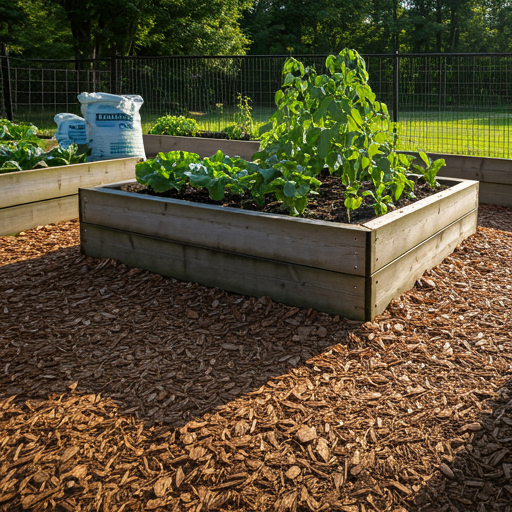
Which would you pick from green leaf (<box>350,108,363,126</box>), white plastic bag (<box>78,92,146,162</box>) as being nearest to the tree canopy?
white plastic bag (<box>78,92,146,162</box>)

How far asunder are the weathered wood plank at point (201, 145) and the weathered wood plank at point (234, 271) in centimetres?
408

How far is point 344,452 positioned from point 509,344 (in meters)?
1.37

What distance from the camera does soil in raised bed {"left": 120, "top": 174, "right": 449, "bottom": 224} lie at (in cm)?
381

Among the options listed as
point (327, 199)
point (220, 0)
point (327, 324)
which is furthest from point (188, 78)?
point (220, 0)

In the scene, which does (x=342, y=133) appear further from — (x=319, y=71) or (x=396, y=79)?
(x=319, y=71)

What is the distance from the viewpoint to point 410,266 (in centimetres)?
371

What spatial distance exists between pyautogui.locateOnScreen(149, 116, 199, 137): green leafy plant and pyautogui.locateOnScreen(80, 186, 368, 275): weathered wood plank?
5.25m

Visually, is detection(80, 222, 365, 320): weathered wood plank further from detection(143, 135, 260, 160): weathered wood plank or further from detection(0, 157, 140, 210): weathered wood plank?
detection(143, 135, 260, 160): weathered wood plank

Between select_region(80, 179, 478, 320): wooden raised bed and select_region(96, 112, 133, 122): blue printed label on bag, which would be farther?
select_region(96, 112, 133, 122): blue printed label on bag

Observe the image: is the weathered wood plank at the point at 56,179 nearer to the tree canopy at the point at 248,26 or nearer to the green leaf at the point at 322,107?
the green leaf at the point at 322,107

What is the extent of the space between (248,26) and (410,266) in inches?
1328

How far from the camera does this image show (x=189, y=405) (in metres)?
2.62

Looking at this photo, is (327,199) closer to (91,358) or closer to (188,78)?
(91,358)

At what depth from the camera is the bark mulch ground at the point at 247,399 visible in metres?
2.10
